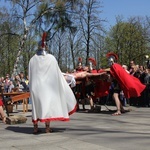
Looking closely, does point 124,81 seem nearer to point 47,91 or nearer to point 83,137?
point 47,91

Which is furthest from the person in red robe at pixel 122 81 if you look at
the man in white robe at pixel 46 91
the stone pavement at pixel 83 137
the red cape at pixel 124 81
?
the man in white robe at pixel 46 91

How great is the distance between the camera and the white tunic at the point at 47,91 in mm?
7375

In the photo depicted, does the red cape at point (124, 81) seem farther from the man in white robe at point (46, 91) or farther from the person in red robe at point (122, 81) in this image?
the man in white robe at point (46, 91)

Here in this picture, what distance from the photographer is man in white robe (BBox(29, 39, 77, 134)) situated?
7.38m

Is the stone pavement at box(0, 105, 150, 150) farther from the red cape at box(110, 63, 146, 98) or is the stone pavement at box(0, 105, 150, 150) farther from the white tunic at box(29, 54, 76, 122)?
the red cape at box(110, 63, 146, 98)

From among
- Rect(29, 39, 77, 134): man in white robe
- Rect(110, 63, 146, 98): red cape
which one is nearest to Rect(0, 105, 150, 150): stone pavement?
Rect(29, 39, 77, 134): man in white robe

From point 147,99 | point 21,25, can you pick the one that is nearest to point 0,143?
point 147,99

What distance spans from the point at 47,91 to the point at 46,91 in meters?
0.03

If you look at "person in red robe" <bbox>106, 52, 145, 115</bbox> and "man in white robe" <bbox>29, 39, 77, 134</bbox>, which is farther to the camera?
"person in red robe" <bbox>106, 52, 145, 115</bbox>

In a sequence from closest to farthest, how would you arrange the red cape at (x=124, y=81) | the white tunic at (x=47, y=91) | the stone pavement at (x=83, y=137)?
1. the stone pavement at (x=83, y=137)
2. the white tunic at (x=47, y=91)
3. the red cape at (x=124, y=81)

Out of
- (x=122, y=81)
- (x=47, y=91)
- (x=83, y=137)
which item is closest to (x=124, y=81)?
(x=122, y=81)

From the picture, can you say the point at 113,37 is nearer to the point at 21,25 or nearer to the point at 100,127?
the point at 21,25

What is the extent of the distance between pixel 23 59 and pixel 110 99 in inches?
1362

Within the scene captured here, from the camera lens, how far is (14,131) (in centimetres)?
819
